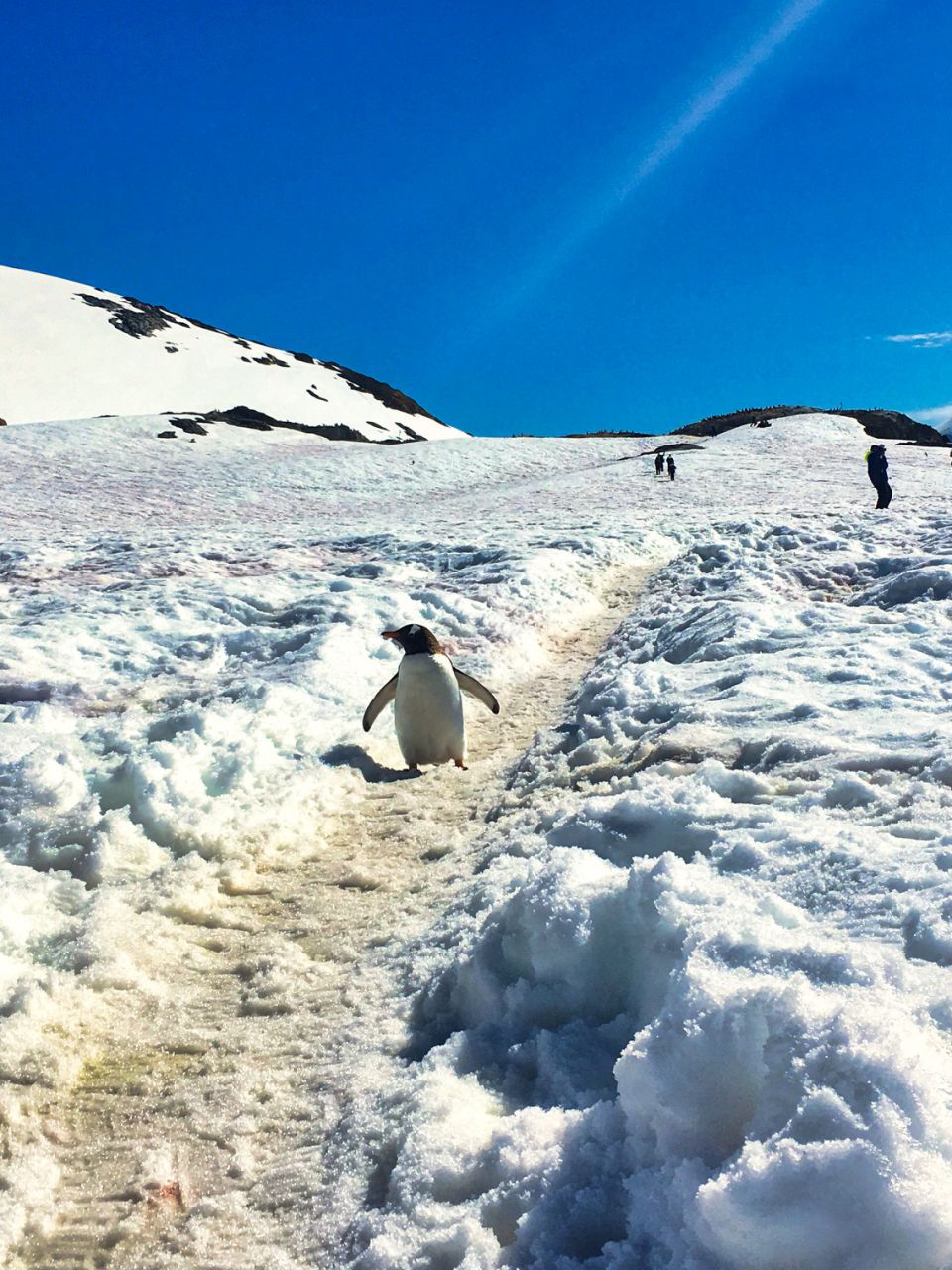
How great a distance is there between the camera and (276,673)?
866cm

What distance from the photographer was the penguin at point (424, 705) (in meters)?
7.36

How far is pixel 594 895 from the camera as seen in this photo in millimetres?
3561

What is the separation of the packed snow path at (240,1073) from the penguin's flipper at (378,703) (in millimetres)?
1564

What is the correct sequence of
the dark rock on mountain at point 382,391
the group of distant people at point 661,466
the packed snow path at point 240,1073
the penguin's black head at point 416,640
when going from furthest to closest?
the dark rock on mountain at point 382,391 → the group of distant people at point 661,466 → the penguin's black head at point 416,640 → the packed snow path at point 240,1073

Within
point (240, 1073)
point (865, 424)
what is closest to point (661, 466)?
point (865, 424)

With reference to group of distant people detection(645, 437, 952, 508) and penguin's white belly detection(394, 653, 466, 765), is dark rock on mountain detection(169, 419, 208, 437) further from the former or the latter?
penguin's white belly detection(394, 653, 466, 765)

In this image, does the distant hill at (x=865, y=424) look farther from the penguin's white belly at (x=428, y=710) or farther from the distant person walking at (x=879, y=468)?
the penguin's white belly at (x=428, y=710)

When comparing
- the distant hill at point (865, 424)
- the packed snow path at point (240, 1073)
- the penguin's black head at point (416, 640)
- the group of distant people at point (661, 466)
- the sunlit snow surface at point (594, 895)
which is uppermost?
the distant hill at point (865, 424)

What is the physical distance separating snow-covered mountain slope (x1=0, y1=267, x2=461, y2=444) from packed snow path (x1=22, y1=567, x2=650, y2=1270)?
48.1m

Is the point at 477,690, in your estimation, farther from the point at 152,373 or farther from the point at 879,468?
the point at 152,373

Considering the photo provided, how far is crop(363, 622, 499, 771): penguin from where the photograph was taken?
736 cm

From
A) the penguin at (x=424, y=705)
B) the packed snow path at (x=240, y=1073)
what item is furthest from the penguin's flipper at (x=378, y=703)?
the packed snow path at (x=240, y=1073)

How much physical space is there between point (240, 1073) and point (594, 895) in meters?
1.58

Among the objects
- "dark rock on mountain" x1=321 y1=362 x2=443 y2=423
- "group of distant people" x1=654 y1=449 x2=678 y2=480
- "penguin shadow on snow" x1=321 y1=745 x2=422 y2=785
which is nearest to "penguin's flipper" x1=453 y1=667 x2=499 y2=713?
"penguin shadow on snow" x1=321 y1=745 x2=422 y2=785
